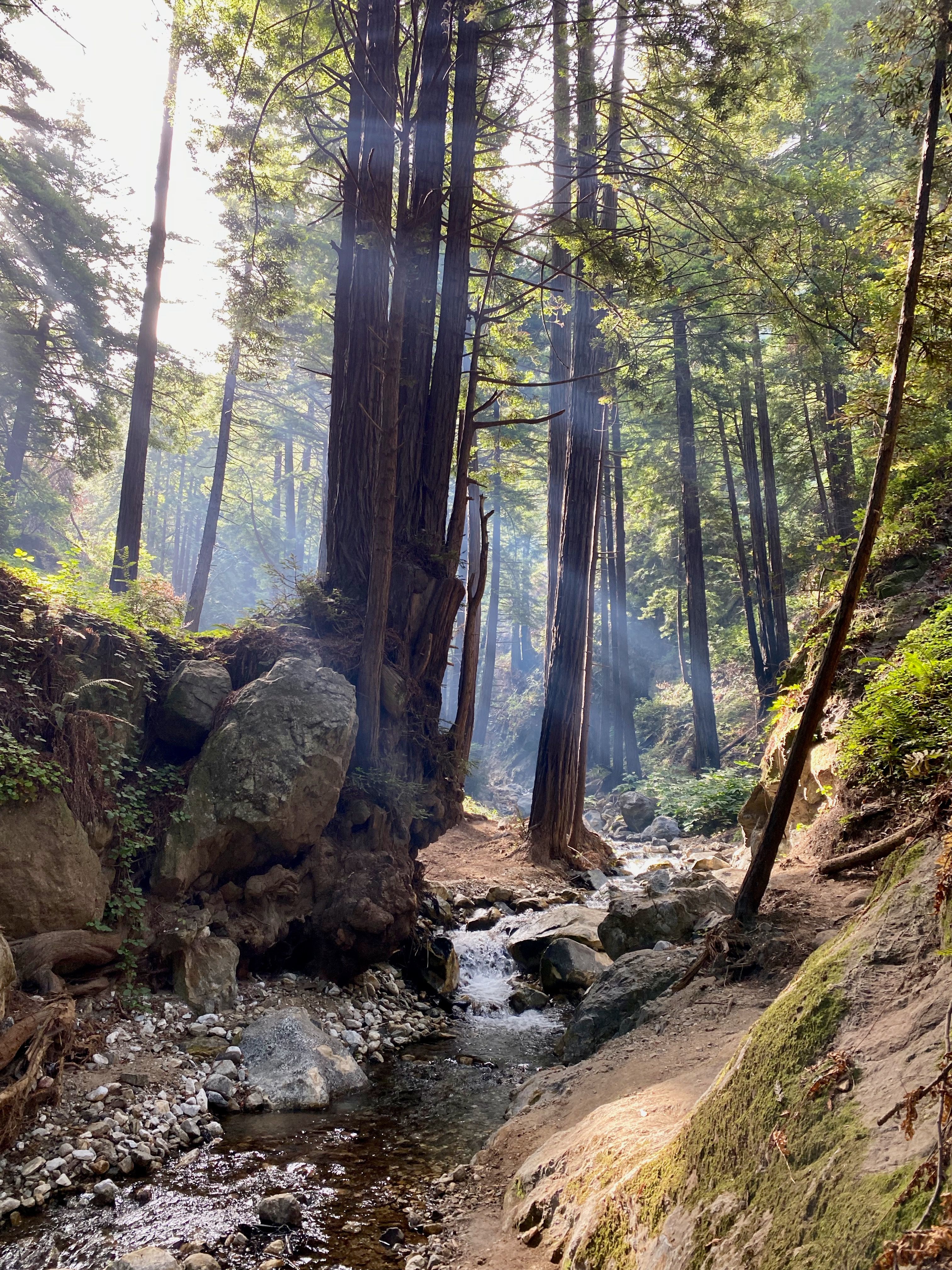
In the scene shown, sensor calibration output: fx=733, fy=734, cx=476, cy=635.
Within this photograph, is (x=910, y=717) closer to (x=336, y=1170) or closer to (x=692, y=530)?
(x=336, y=1170)

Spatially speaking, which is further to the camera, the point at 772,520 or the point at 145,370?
the point at 772,520

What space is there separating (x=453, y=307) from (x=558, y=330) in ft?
24.6

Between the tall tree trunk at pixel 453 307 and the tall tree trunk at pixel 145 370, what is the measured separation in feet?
19.1

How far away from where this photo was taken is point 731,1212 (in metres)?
2.05

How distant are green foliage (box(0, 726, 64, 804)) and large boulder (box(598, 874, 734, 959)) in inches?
210

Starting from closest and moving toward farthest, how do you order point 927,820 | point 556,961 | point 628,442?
point 927,820, point 556,961, point 628,442

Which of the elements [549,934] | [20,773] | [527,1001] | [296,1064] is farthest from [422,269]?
[296,1064]

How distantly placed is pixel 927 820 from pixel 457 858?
10254 mm

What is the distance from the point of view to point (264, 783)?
22.1ft

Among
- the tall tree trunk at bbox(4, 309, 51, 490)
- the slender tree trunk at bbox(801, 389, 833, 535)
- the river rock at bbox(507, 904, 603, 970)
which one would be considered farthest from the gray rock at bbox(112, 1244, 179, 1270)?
the tall tree trunk at bbox(4, 309, 51, 490)

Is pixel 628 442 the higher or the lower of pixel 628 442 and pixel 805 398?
the higher

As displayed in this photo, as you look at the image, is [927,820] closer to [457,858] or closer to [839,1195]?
[839,1195]

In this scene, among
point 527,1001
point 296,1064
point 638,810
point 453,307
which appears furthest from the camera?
point 638,810

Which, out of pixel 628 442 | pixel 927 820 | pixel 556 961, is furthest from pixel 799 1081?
pixel 628 442
